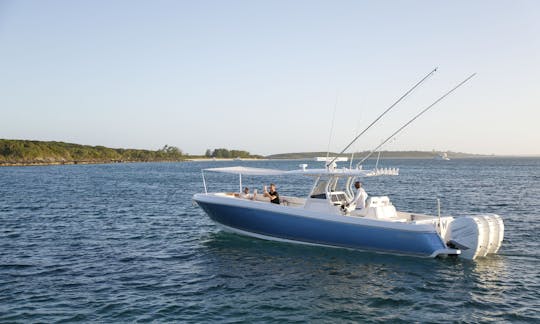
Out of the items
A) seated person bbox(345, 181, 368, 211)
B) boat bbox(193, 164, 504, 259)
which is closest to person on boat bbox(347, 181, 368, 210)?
seated person bbox(345, 181, 368, 211)

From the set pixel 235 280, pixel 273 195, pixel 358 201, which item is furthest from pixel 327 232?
pixel 235 280

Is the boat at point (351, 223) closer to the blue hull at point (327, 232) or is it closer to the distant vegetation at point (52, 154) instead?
the blue hull at point (327, 232)

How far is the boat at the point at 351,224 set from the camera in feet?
46.3

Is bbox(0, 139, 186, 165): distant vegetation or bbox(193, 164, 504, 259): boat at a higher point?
bbox(0, 139, 186, 165): distant vegetation

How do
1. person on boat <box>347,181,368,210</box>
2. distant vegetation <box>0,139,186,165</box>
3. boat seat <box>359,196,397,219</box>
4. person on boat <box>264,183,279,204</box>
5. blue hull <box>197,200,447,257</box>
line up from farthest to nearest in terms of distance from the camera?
distant vegetation <box>0,139,186,165</box>, person on boat <box>264,183,279,204</box>, person on boat <box>347,181,368,210</box>, boat seat <box>359,196,397,219</box>, blue hull <box>197,200,447,257</box>

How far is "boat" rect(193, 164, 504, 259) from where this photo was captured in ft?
46.3

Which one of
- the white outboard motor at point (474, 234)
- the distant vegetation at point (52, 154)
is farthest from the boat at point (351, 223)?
the distant vegetation at point (52, 154)

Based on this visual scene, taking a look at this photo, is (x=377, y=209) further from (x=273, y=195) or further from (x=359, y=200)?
(x=273, y=195)

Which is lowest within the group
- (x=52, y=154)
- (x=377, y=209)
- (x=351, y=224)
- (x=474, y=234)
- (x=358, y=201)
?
(x=474, y=234)

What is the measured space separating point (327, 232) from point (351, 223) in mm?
948

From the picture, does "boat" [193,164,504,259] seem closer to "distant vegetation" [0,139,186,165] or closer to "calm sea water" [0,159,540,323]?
"calm sea water" [0,159,540,323]

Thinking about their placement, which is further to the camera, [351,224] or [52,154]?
[52,154]

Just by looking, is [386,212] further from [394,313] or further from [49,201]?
[49,201]

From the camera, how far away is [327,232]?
15.4 m
